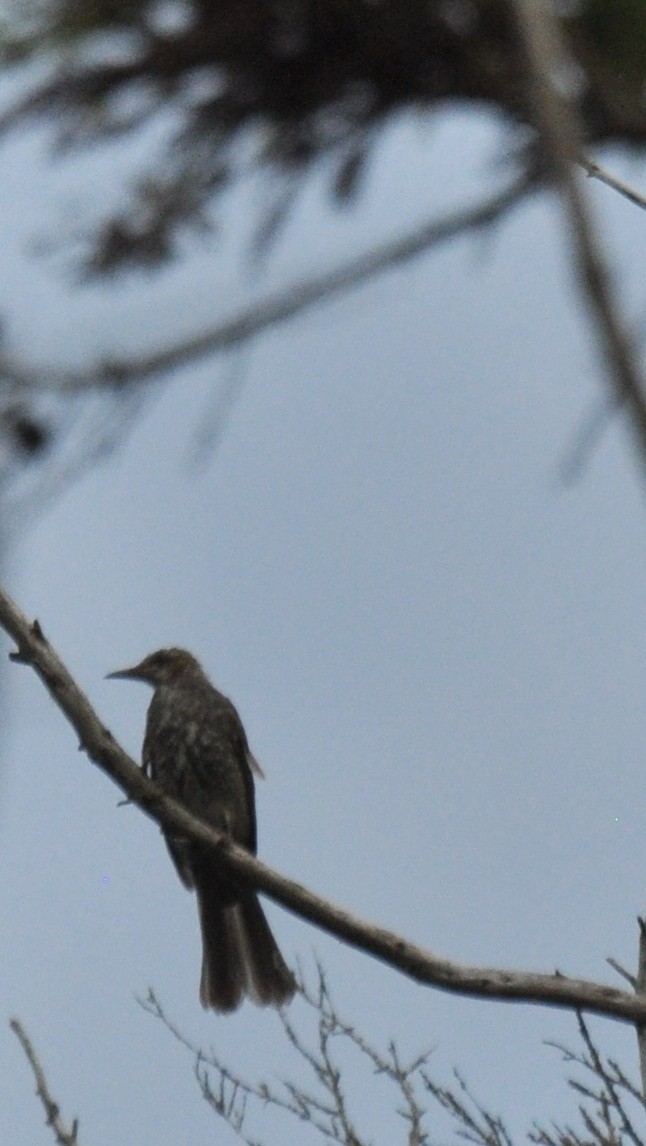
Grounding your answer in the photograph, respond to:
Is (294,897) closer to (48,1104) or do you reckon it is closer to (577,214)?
(48,1104)

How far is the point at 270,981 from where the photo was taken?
7281 mm

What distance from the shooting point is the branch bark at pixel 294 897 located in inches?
181

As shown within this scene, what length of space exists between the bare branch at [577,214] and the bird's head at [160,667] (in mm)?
6946

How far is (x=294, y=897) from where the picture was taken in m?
4.97

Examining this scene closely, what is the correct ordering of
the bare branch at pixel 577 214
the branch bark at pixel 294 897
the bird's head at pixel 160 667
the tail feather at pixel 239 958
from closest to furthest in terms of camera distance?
the bare branch at pixel 577 214 < the branch bark at pixel 294 897 < the tail feather at pixel 239 958 < the bird's head at pixel 160 667

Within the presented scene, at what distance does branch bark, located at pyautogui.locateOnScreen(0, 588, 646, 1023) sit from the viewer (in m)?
4.60

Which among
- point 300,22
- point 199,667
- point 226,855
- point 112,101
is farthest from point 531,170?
point 199,667

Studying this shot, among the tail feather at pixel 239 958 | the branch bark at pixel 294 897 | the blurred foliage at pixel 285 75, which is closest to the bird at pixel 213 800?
the tail feather at pixel 239 958

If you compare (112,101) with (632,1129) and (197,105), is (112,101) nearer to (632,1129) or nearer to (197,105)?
(197,105)

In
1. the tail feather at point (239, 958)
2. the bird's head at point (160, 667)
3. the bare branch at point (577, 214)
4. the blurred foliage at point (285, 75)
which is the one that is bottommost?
the bare branch at point (577, 214)

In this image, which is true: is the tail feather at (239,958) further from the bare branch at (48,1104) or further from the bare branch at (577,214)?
the bare branch at (577,214)

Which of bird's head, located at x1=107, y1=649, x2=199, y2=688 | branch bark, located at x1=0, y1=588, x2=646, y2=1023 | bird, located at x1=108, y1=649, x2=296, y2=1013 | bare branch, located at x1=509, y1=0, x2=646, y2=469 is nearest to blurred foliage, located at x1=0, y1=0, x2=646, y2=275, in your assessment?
bare branch, located at x1=509, y1=0, x2=646, y2=469

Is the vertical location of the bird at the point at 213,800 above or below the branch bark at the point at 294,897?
above

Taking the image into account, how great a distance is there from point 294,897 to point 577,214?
3.62m
